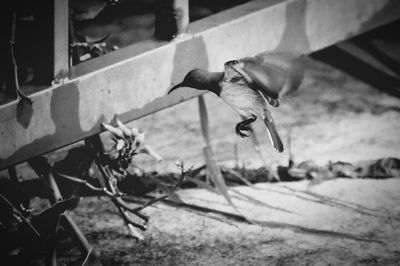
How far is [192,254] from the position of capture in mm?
1417

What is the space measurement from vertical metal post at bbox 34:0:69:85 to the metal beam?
0.15 ft

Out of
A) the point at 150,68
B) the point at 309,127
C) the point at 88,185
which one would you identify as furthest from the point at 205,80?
the point at 309,127

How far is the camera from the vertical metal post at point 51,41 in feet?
4.06

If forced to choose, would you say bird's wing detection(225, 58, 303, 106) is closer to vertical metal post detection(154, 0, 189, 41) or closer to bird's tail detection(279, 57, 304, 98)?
bird's tail detection(279, 57, 304, 98)

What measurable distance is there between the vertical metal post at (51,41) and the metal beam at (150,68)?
5 centimetres

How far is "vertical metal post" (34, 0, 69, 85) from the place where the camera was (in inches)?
48.7

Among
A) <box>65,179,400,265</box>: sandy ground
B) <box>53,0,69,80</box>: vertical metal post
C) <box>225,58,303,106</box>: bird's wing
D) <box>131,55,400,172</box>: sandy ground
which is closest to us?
<box>225,58,303,106</box>: bird's wing

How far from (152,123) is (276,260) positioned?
1.11m

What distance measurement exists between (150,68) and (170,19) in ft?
0.54

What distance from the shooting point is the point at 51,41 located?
127 centimetres

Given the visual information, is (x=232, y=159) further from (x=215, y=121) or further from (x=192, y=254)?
(x=192, y=254)

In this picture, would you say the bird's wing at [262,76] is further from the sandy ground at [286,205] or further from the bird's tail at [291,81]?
the sandy ground at [286,205]

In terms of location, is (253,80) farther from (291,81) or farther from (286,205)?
(286,205)

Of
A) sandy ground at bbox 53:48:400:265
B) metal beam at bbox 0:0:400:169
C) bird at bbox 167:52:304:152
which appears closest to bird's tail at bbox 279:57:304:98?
bird at bbox 167:52:304:152
